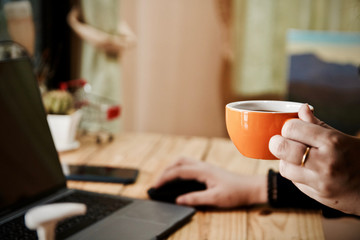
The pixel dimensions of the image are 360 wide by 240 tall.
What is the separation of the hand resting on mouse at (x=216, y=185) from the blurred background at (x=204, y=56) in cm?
160

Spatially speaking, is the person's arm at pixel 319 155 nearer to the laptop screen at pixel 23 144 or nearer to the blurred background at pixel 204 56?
the laptop screen at pixel 23 144

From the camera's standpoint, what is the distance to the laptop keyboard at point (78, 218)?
667 mm

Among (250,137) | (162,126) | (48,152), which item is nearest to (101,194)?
(48,152)

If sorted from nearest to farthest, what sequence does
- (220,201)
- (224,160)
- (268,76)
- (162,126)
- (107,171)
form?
(220,201)
(107,171)
(224,160)
(268,76)
(162,126)

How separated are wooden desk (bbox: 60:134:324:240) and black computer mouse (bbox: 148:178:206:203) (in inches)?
2.4

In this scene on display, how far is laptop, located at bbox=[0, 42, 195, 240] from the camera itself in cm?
69

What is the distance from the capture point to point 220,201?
0.82 meters

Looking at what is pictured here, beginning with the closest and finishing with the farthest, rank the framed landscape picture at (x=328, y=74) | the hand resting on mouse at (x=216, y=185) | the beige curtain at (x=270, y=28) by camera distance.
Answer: the hand resting on mouse at (x=216, y=185) < the framed landscape picture at (x=328, y=74) < the beige curtain at (x=270, y=28)

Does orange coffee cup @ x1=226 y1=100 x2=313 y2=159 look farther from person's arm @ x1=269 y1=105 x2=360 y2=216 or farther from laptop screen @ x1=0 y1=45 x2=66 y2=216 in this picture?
laptop screen @ x1=0 y1=45 x2=66 y2=216

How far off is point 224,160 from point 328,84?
152cm

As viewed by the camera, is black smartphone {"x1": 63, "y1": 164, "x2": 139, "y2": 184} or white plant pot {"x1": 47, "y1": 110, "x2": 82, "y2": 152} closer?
black smartphone {"x1": 63, "y1": 164, "x2": 139, "y2": 184}

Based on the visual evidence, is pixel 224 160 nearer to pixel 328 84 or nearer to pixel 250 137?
pixel 250 137

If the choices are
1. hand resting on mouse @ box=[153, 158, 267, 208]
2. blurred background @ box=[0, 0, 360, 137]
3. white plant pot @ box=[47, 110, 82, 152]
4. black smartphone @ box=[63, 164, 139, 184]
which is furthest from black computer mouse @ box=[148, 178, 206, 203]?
blurred background @ box=[0, 0, 360, 137]

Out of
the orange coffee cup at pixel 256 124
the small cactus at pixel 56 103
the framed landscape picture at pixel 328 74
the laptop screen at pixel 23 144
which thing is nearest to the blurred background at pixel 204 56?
the framed landscape picture at pixel 328 74
